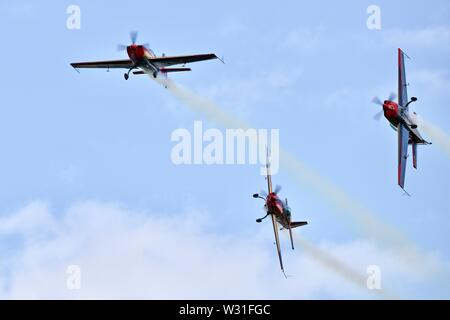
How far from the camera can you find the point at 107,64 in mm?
105812

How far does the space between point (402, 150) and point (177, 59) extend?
1956cm

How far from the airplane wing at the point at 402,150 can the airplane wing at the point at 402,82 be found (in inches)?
121

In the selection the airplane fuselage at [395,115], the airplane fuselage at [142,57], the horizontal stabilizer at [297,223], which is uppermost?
the airplane fuselage at [142,57]

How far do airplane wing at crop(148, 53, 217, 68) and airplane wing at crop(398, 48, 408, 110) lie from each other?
16.9m

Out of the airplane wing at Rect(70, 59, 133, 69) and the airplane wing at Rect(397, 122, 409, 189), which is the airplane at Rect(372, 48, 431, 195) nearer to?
the airplane wing at Rect(397, 122, 409, 189)

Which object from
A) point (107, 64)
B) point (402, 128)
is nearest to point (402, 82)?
point (402, 128)

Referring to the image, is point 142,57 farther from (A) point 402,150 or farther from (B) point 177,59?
(A) point 402,150

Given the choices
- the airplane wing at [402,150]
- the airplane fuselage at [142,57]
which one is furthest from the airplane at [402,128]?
the airplane fuselage at [142,57]

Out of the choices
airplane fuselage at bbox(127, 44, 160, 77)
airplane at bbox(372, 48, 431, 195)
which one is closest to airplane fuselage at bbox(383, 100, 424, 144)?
airplane at bbox(372, 48, 431, 195)

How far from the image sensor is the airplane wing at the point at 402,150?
9875 centimetres

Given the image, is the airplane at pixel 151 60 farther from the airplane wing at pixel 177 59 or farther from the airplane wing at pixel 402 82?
the airplane wing at pixel 402 82
